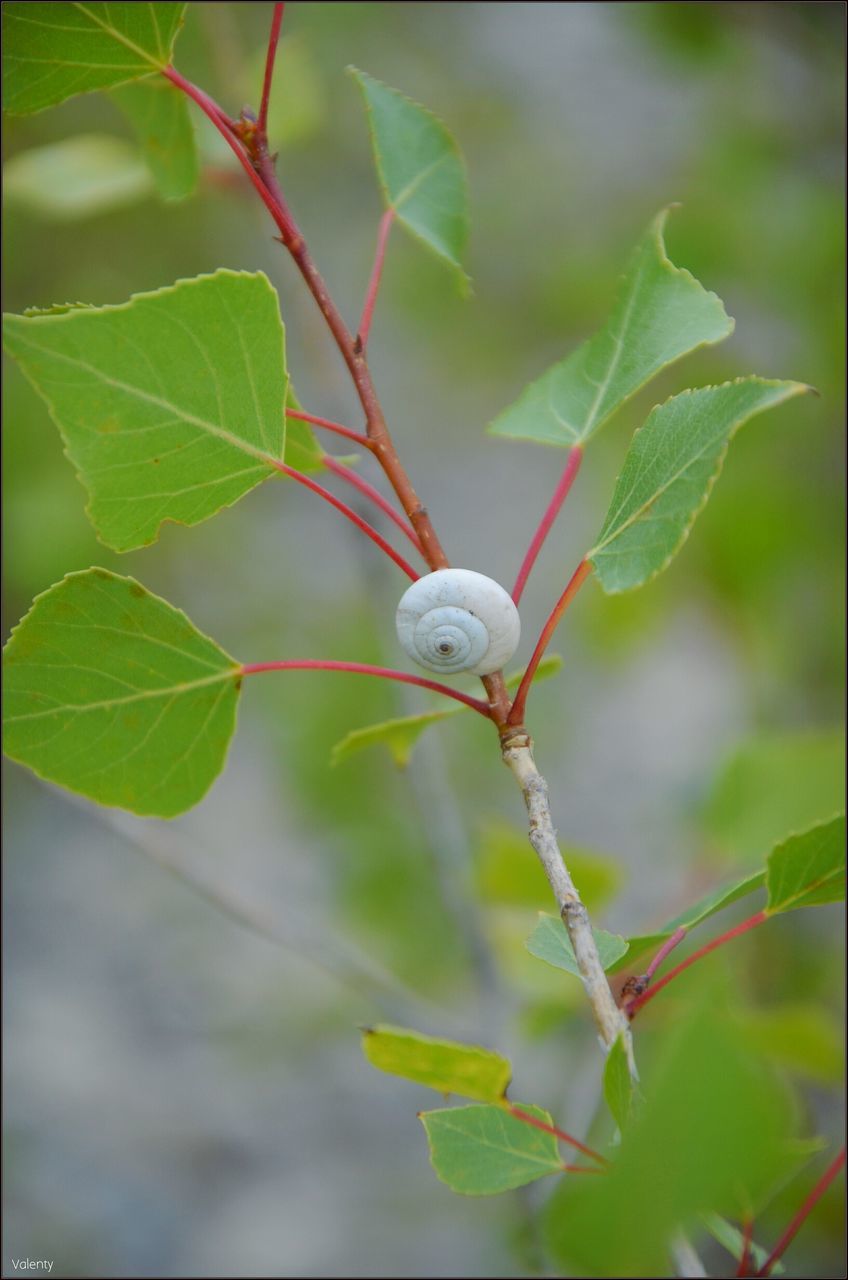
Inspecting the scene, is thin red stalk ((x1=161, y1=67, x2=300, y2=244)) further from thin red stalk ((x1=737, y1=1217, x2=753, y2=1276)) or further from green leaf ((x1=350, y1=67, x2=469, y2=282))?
thin red stalk ((x1=737, y1=1217, x2=753, y2=1276))

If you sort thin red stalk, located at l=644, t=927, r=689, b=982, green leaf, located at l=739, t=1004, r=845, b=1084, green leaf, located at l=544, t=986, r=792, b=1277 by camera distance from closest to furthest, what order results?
green leaf, located at l=544, t=986, r=792, b=1277 < thin red stalk, located at l=644, t=927, r=689, b=982 < green leaf, located at l=739, t=1004, r=845, b=1084

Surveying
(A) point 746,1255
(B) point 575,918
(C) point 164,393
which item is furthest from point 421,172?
(A) point 746,1255

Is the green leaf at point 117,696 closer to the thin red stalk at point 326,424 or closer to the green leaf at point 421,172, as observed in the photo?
the thin red stalk at point 326,424

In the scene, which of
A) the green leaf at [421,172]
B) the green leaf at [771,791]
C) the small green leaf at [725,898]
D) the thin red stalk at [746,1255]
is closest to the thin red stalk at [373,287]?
the green leaf at [421,172]

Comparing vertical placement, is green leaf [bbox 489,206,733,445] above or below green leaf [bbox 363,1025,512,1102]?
above

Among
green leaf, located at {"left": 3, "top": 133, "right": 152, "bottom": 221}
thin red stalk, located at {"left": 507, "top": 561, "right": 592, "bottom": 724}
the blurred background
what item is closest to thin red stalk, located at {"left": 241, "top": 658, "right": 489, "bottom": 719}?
thin red stalk, located at {"left": 507, "top": 561, "right": 592, "bottom": 724}

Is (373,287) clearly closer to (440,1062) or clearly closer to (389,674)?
(389,674)

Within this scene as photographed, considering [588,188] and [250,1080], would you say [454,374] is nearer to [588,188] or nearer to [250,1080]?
[588,188]
